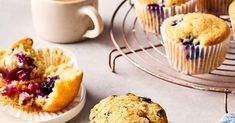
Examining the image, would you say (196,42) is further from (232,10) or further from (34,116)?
(34,116)

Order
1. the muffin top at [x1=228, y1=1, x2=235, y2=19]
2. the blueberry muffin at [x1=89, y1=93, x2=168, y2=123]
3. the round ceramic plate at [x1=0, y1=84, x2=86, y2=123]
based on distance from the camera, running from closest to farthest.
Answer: the blueberry muffin at [x1=89, y1=93, x2=168, y2=123], the round ceramic plate at [x1=0, y1=84, x2=86, y2=123], the muffin top at [x1=228, y1=1, x2=235, y2=19]

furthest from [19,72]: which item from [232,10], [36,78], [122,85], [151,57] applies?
[232,10]

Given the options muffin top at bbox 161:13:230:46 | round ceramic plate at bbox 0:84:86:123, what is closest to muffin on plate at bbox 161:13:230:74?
muffin top at bbox 161:13:230:46

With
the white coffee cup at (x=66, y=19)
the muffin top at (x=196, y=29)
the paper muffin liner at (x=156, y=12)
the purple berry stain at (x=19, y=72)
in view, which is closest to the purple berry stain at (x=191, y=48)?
the muffin top at (x=196, y=29)

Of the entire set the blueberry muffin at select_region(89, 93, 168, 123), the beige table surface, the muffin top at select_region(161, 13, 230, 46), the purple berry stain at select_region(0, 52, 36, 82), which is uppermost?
the muffin top at select_region(161, 13, 230, 46)

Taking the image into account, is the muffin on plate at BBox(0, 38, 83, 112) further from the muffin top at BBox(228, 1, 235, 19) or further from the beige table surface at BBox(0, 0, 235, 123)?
the muffin top at BBox(228, 1, 235, 19)

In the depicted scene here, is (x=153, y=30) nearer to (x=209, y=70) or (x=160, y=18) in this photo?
(x=160, y=18)
